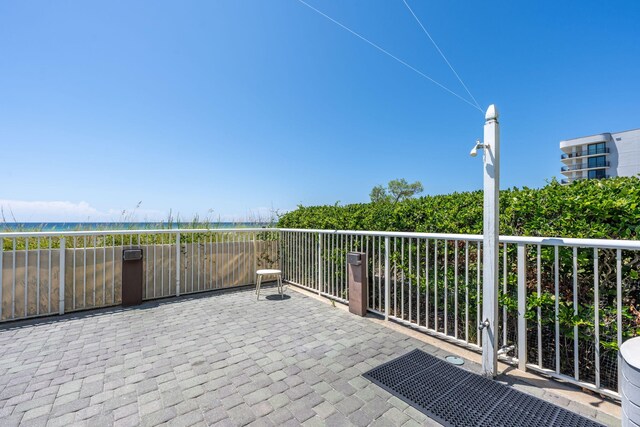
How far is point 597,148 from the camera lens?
137ft

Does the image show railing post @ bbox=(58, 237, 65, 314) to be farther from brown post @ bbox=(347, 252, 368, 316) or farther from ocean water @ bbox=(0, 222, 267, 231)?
brown post @ bbox=(347, 252, 368, 316)

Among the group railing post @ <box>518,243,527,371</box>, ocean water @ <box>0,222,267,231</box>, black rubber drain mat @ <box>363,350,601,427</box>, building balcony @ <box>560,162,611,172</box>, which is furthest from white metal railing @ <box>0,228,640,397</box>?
building balcony @ <box>560,162,611,172</box>

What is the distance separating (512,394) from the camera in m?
2.07

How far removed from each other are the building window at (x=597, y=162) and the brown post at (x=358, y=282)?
57621 millimetres

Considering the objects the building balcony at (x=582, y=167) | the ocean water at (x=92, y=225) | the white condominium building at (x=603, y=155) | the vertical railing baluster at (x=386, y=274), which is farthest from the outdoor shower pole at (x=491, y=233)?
the building balcony at (x=582, y=167)

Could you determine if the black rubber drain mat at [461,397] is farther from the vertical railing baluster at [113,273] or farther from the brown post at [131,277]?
the vertical railing baluster at [113,273]

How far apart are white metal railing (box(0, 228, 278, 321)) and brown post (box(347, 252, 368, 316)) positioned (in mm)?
2715

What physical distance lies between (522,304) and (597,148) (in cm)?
5940

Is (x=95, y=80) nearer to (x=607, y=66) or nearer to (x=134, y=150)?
(x=134, y=150)

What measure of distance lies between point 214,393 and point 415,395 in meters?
1.60

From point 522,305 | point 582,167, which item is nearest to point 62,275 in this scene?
point 522,305

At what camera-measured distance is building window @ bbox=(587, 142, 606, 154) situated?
135 feet

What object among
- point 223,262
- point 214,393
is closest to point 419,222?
point 214,393

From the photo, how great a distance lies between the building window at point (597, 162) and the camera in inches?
1604
